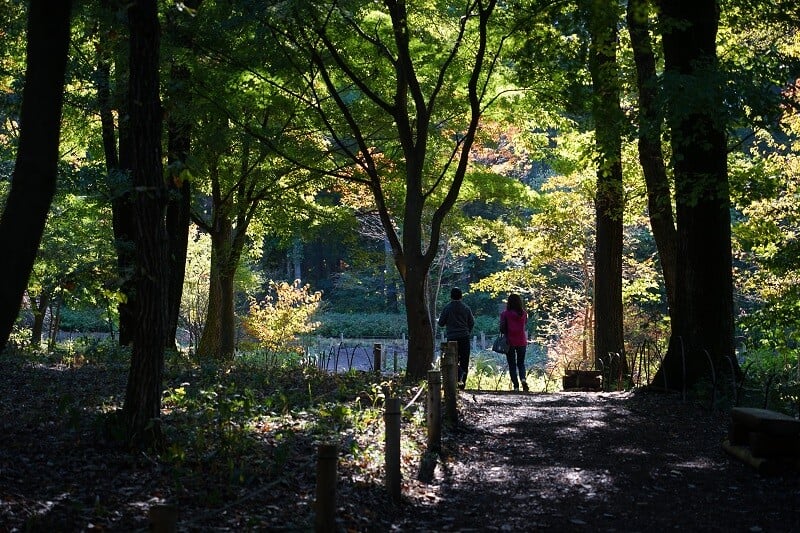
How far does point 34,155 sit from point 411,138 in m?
9.71

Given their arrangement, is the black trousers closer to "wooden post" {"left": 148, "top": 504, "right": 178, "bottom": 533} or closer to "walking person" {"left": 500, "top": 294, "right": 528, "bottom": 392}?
"walking person" {"left": 500, "top": 294, "right": 528, "bottom": 392}

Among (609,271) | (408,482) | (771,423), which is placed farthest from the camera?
(609,271)

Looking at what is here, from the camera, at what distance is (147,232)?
7117mm

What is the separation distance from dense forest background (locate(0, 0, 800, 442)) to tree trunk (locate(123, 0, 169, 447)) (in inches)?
0.7

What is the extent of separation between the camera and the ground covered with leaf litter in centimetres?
590

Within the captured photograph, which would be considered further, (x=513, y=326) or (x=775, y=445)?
(x=513, y=326)

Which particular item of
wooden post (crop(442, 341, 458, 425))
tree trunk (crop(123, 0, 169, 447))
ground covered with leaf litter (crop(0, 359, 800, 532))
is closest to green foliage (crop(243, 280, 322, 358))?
ground covered with leaf litter (crop(0, 359, 800, 532))

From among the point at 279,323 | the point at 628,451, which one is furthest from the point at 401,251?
the point at 279,323

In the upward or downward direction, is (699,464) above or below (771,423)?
below

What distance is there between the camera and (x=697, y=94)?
939 centimetres

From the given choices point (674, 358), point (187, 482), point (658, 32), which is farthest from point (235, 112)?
point (187, 482)

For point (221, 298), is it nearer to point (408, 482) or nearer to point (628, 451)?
point (628, 451)

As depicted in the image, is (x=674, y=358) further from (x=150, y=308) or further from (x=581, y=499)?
(x=150, y=308)

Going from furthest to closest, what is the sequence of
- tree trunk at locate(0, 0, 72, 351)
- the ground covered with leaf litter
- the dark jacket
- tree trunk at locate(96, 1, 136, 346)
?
the dark jacket < tree trunk at locate(96, 1, 136, 346) < the ground covered with leaf litter < tree trunk at locate(0, 0, 72, 351)
